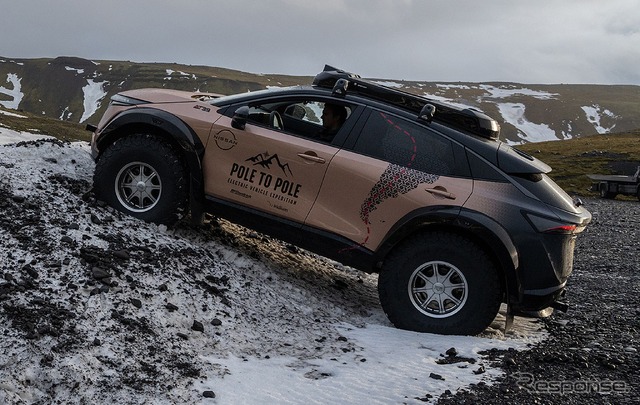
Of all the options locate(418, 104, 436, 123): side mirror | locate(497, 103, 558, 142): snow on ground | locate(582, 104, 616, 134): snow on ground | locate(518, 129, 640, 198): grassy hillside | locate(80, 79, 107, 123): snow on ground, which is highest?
locate(582, 104, 616, 134): snow on ground

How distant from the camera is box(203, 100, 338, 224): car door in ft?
21.1

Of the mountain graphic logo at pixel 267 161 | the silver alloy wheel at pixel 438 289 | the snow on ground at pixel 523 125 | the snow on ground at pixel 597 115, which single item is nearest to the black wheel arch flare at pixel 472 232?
the silver alloy wheel at pixel 438 289

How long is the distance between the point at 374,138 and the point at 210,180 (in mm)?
1841

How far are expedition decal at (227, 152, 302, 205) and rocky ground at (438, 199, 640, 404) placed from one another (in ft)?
8.28

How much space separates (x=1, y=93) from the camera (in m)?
184

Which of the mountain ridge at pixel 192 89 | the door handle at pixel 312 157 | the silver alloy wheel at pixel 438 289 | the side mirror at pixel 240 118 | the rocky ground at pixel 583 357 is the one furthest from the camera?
the mountain ridge at pixel 192 89

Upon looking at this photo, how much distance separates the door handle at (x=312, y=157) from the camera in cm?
638

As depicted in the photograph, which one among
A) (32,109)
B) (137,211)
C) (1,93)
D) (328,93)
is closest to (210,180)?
(137,211)

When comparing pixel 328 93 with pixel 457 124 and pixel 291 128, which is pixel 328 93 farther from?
pixel 457 124

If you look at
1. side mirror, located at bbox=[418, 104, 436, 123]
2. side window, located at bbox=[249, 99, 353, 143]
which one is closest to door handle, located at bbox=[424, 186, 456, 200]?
side mirror, located at bbox=[418, 104, 436, 123]

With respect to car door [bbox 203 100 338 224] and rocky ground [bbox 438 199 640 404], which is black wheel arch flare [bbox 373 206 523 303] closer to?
rocky ground [bbox 438 199 640 404]

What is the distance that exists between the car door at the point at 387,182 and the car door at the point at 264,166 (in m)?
0.17

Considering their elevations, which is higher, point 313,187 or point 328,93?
point 328,93

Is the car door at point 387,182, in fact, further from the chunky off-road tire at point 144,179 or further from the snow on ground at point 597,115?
the snow on ground at point 597,115
